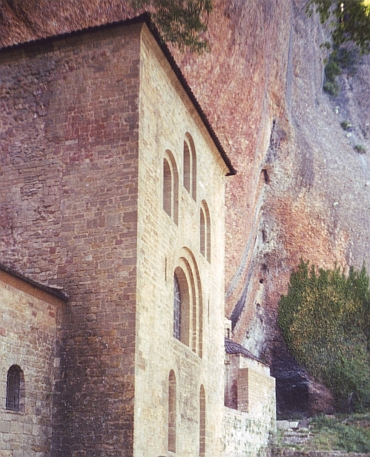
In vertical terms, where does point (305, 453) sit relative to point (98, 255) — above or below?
below

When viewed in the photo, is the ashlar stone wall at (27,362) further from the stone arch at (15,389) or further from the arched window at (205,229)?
the arched window at (205,229)

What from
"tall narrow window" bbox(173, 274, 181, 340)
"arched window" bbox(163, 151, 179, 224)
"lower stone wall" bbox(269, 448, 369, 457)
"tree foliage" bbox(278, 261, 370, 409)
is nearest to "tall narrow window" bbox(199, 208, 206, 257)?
"tall narrow window" bbox(173, 274, 181, 340)

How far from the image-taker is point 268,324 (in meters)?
32.9

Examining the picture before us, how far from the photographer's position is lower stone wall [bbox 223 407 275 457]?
69.6 ft

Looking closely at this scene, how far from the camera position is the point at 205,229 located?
18.6 m

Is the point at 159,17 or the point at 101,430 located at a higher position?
the point at 159,17

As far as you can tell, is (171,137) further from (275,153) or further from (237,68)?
(275,153)

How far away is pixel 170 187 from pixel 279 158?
689 inches

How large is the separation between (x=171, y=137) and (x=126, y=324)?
15.4 ft

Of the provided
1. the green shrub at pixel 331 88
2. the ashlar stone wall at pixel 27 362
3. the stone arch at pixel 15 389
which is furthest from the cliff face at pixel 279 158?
the stone arch at pixel 15 389

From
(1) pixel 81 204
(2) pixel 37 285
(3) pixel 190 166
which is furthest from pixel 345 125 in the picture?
(2) pixel 37 285

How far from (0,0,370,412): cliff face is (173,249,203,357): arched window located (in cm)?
803

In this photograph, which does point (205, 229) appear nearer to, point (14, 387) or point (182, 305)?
point (182, 305)

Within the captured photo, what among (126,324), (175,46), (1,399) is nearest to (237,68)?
(175,46)
